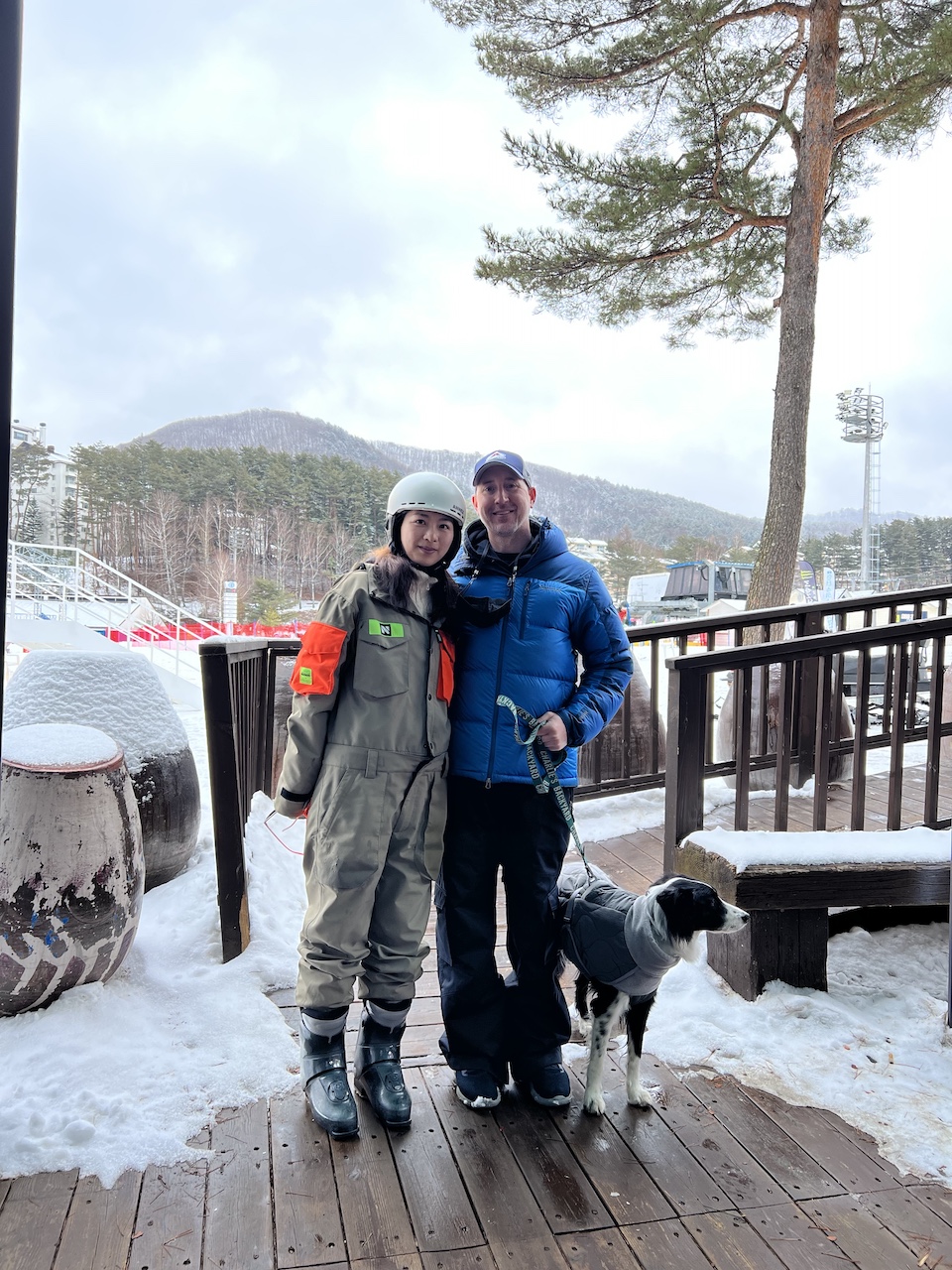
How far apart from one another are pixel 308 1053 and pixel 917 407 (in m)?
108

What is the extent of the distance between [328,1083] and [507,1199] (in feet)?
1.40

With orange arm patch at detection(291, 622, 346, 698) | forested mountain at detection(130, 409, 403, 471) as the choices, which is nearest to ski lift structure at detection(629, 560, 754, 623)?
forested mountain at detection(130, 409, 403, 471)

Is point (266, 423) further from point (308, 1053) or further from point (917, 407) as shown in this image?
point (917, 407)

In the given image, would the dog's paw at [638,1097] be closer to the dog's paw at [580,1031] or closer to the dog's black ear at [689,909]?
the dog's paw at [580,1031]

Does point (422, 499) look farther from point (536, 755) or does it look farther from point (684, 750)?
point (684, 750)

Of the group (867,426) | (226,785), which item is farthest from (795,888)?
(867,426)

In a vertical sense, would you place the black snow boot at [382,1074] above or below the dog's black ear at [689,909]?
below

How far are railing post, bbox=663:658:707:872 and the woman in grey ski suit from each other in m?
1.09

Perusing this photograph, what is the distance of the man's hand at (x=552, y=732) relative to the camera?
165 cm

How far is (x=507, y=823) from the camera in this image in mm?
1717

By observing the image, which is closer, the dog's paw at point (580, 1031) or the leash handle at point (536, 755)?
the leash handle at point (536, 755)

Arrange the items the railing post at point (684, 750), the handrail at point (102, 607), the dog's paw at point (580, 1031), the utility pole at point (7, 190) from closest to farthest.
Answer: the utility pole at point (7, 190), the dog's paw at point (580, 1031), the railing post at point (684, 750), the handrail at point (102, 607)

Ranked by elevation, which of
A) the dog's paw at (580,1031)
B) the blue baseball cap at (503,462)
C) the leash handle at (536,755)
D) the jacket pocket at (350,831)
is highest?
the blue baseball cap at (503,462)

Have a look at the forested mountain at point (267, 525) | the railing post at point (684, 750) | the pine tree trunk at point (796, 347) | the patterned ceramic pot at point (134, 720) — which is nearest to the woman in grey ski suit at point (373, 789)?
the railing post at point (684, 750)
